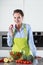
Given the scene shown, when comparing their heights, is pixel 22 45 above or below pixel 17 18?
below

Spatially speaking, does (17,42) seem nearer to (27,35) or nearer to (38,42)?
(27,35)

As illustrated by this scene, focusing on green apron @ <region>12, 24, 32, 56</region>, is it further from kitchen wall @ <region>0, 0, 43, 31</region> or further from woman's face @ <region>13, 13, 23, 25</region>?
kitchen wall @ <region>0, 0, 43, 31</region>

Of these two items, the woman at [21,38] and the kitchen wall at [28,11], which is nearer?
the woman at [21,38]

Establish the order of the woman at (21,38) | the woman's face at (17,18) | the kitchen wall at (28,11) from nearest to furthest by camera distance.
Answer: the woman's face at (17,18), the woman at (21,38), the kitchen wall at (28,11)

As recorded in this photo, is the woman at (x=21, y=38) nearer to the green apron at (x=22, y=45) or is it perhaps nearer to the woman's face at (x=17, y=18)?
the green apron at (x=22, y=45)

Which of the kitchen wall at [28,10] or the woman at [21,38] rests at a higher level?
the kitchen wall at [28,10]

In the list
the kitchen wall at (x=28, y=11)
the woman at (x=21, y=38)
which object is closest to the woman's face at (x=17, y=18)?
the woman at (x=21, y=38)

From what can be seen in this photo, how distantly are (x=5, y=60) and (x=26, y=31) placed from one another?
55cm

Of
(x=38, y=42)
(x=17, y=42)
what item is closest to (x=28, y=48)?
(x=17, y=42)

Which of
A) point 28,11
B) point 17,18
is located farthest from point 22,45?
point 28,11

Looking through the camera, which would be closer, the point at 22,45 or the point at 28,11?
the point at 22,45

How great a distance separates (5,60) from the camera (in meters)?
2.20

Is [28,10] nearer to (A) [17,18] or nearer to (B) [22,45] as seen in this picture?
(B) [22,45]

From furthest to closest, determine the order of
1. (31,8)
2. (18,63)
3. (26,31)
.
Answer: (31,8) < (26,31) < (18,63)
